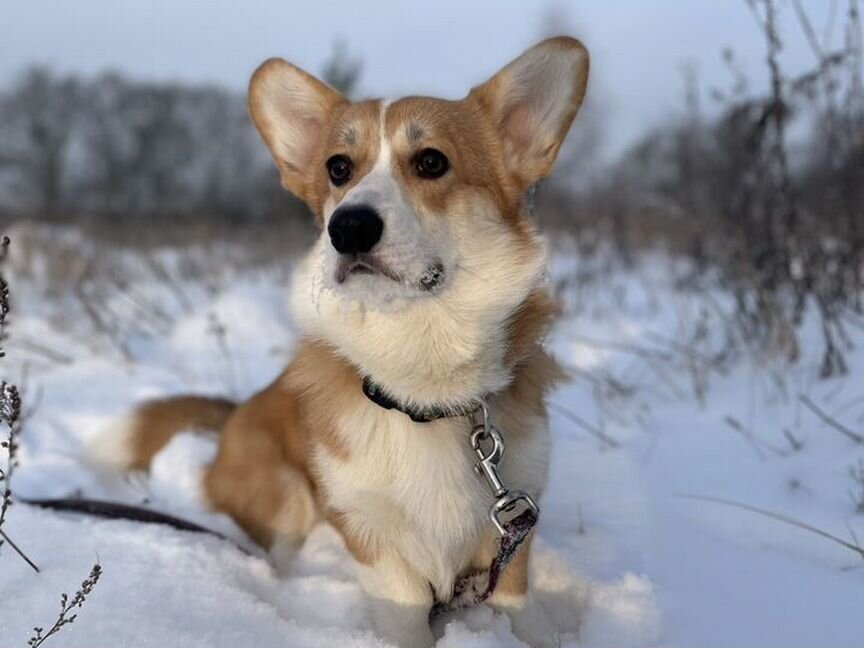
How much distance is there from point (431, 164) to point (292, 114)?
2.06ft

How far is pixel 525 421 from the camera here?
2.00m

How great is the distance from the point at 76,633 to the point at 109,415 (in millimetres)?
2398

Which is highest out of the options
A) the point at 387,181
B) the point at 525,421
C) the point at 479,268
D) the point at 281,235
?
the point at 387,181

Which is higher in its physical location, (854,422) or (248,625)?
(854,422)

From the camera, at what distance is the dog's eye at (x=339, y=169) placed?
216 cm

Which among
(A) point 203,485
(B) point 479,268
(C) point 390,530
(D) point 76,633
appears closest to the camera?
(D) point 76,633

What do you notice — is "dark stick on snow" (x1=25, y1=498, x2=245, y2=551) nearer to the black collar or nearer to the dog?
the dog

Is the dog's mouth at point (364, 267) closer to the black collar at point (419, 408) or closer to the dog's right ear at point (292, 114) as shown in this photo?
the black collar at point (419, 408)

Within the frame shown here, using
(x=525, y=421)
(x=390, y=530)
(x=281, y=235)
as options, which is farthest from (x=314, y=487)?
(x=281, y=235)

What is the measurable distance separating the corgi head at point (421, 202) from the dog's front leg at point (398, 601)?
1.46 ft

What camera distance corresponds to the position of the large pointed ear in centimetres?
214

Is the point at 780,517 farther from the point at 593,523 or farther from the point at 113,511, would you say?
the point at 113,511

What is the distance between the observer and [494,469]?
6.05 feet

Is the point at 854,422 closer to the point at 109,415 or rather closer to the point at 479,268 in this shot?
the point at 479,268
